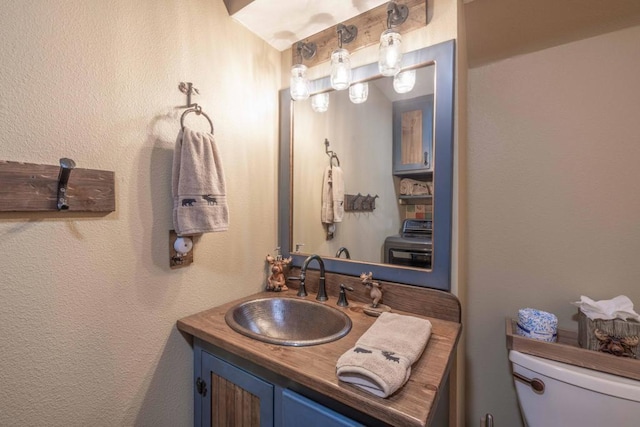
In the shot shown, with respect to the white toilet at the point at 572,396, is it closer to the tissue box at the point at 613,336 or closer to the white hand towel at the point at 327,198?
the tissue box at the point at 613,336

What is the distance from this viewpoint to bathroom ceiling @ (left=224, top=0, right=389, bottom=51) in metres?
1.15

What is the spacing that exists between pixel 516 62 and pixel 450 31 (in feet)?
1.31

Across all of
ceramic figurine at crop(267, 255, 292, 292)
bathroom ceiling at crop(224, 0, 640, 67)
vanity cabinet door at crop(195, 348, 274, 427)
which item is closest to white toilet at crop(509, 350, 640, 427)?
vanity cabinet door at crop(195, 348, 274, 427)

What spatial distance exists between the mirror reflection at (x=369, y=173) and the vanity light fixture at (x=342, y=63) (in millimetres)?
119

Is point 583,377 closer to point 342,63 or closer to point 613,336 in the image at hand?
point 613,336

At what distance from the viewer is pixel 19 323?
2.27ft

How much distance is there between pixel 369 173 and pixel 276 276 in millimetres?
706

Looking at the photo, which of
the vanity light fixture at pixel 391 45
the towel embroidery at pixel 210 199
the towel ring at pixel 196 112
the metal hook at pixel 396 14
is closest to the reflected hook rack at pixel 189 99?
the towel ring at pixel 196 112

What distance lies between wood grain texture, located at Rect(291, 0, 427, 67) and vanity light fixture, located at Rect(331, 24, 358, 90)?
31 millimetres

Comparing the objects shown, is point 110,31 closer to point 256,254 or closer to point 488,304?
point 256,254

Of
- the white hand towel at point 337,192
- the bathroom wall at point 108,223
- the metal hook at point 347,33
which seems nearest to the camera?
the bathroom wall at point 108,223

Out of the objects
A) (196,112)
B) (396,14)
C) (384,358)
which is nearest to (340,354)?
(384,358)

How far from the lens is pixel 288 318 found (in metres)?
1.21

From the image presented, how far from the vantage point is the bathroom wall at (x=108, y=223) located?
698mm
